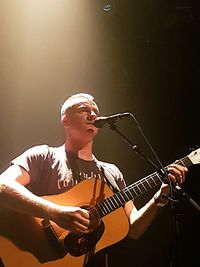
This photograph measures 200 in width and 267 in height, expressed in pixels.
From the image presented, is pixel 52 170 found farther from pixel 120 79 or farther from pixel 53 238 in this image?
pixel 120 79

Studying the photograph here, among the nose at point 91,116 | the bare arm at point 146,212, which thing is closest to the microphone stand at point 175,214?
the bare arm at point 146,212

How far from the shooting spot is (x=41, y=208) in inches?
83.2

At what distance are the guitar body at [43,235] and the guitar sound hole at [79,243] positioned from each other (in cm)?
2

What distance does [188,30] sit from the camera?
3197mm

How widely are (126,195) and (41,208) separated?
19.1 inches

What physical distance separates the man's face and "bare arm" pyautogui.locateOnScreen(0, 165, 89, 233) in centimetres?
55

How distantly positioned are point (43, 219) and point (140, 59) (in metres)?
1.61

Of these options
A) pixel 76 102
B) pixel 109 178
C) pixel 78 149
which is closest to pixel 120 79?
pixel 76 102

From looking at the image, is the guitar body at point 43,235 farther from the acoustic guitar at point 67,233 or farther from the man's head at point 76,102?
the man's head at point 76,102

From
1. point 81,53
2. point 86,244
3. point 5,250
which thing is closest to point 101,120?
point 86,244

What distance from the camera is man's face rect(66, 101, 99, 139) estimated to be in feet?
Result: 8.44

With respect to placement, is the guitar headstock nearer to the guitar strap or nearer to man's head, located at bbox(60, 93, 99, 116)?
the guitar strap

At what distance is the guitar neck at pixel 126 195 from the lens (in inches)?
89.0

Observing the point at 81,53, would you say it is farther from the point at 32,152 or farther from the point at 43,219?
the point at 43,219
